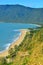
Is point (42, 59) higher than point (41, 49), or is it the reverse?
point (41, 49)

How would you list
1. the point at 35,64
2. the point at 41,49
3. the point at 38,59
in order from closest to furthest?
the point at 35,64, the point at 38,59, the point at 41,49

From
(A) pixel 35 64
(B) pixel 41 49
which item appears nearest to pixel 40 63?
(A) pixel 35 64

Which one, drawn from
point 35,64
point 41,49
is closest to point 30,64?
point 35,64

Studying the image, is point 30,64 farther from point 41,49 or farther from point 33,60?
point 41,49

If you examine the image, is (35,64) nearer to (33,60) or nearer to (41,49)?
(33,60)

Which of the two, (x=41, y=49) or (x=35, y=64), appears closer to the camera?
(x=35, y=64)

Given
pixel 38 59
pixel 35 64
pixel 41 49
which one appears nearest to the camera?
pixel 35 64

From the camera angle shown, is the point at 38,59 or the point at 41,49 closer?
the point at 38,59

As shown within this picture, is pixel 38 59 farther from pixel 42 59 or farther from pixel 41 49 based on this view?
pixel 41 49
